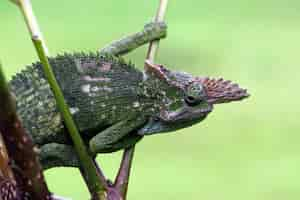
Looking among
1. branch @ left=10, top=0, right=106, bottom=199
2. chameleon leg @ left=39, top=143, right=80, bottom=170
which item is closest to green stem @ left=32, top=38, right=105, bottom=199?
branch @ left=10, top=0, right=106, bottom=199

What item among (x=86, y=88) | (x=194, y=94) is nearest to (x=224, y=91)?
(x=194, y=94)

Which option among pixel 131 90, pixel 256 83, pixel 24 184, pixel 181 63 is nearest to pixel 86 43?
pixel 181 63

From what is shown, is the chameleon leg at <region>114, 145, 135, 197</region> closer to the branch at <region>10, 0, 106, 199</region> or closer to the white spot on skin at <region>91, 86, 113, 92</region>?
the branch at <region>10, 0, 106, 199</region>

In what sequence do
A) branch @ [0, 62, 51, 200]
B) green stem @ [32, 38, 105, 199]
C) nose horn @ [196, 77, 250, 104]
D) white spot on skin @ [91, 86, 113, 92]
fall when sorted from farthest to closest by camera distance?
white spot on skin @ [91, 86, 113, 92] < nose horn @ [196, 77, 250, 104] < green stem @ [32, 38, 105, 199] < branch @ [0, 62, 51, 200]

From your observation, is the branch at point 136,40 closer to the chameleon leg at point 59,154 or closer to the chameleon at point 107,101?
the chameleon at point 107,101

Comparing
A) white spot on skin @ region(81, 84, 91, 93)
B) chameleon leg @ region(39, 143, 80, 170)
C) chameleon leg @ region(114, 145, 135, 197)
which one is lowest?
chameleon leg @ region(114, 145, 135, 197)

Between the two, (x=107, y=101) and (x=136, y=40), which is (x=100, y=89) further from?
(x=136, y=40)

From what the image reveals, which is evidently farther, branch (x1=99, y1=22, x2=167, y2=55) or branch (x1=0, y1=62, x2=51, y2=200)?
branch (x1=99, y1=22, x2=167, y2=55)

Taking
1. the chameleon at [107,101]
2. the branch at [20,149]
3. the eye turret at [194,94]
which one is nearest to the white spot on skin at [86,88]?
the chameleon at [107,101]
